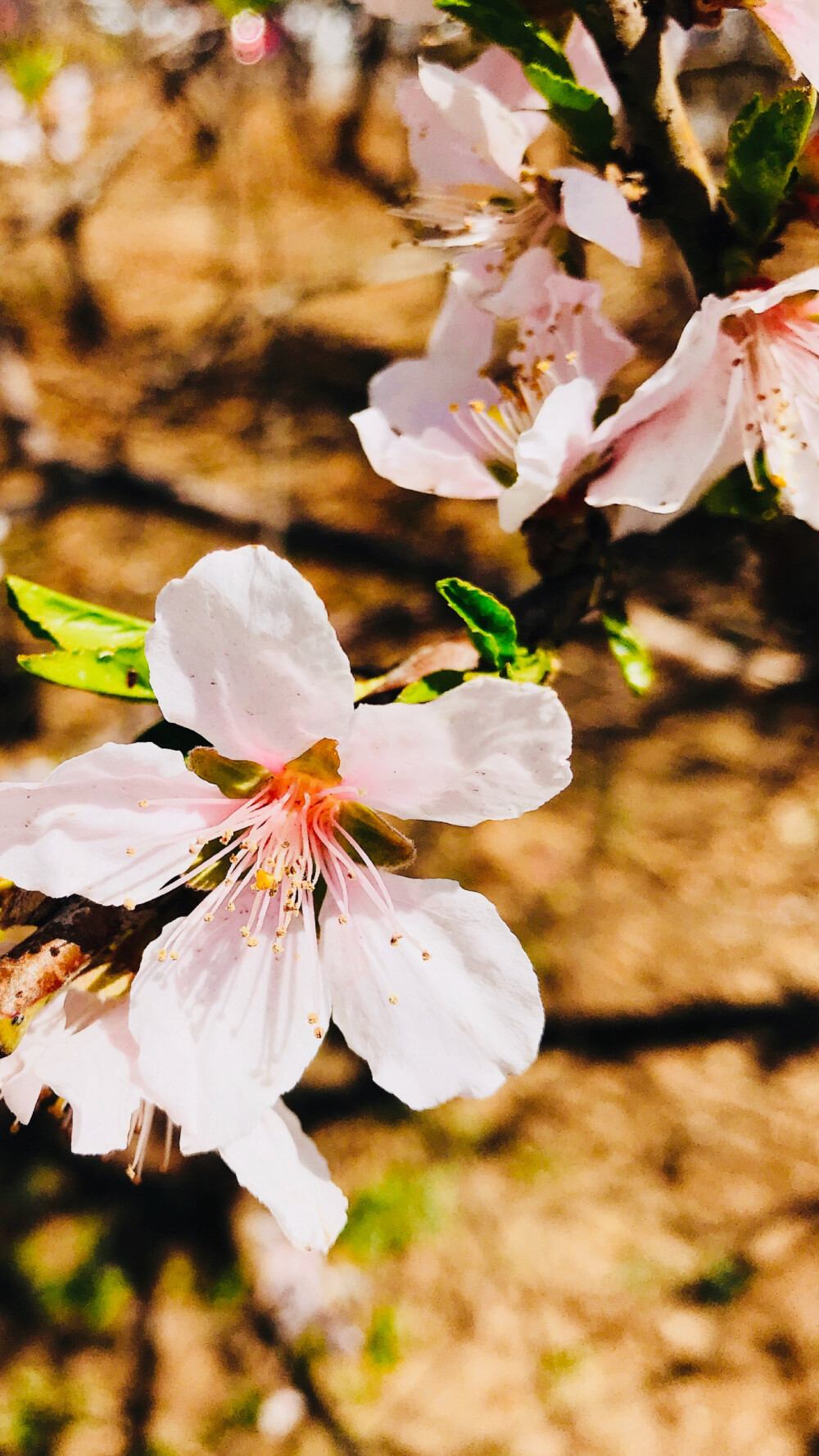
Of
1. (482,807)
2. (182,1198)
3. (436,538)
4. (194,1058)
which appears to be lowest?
(182,1198)

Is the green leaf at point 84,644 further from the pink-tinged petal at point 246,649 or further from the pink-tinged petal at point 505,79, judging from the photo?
the pink-tinged petal at point 505,79

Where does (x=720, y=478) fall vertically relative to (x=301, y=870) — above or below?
above

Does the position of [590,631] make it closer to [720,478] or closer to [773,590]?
[773,590]

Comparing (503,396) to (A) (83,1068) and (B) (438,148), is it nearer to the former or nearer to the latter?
(B) (438,148)

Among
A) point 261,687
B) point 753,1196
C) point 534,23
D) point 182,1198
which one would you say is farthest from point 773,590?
point 182,1198

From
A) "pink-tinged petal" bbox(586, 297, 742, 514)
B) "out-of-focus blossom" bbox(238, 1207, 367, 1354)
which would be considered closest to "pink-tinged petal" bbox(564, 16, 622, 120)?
"pink-tinged petal" bbox(586, 297, 742, 514)

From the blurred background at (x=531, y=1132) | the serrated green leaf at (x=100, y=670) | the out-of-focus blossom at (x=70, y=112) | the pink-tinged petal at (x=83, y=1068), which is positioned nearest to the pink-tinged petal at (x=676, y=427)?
the serrated green leaf at (x=100, y=670)
